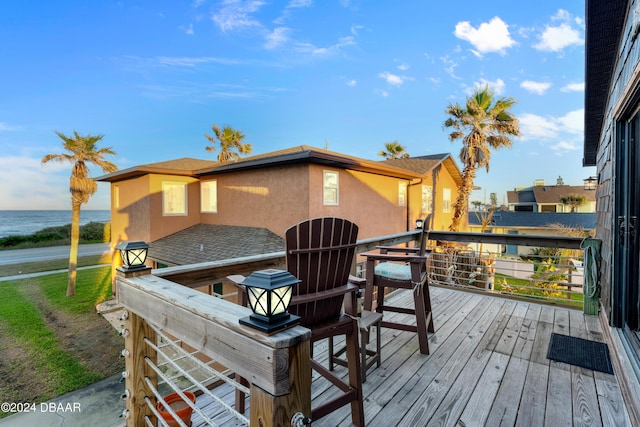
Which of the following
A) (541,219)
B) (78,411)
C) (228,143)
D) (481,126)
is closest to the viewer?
(78,411)

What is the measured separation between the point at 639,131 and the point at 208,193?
33.7ft

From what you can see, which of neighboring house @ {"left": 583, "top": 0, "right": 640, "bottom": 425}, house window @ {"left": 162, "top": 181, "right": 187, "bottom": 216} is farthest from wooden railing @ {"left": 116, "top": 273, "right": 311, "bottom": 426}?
house window @ {"left": 162, "top": 181, "right": 187, "bottom": 216}

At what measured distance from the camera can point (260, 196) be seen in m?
8.55

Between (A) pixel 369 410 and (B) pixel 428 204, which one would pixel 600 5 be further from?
(B) pixel 428 204

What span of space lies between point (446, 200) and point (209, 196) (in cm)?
1056

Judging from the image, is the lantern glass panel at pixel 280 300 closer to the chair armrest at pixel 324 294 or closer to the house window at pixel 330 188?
the chair armrest at pixel 324 294

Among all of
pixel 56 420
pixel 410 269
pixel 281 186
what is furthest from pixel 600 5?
pixel 56 420

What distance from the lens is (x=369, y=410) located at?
1855 millimetres

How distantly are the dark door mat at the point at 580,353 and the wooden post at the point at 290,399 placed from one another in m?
2.62

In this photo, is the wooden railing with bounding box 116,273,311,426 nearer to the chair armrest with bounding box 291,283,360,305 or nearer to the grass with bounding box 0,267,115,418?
the chair armrest with bounding box 291,283,360,305

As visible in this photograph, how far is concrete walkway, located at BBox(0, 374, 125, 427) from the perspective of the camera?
5000 millimetres

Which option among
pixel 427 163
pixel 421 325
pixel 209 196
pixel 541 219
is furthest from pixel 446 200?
pixel 421 325

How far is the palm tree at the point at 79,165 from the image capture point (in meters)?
10.8

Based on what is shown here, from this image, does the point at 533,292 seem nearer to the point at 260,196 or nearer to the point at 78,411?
the point at 260,196
